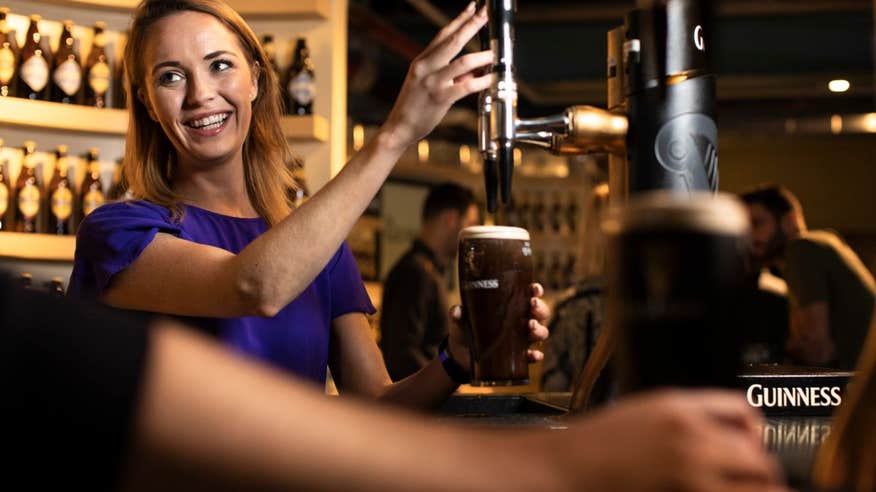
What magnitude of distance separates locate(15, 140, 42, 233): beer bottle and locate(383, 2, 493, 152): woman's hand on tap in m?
2.71

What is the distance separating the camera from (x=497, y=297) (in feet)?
3.97

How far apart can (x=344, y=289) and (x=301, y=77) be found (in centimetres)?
213

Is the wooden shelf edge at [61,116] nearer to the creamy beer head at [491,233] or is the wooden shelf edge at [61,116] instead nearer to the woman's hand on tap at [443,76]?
the woman's hand on tap at [443,76]

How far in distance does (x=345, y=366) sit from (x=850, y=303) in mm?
2650

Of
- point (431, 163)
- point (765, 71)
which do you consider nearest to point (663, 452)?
point (431, 163)

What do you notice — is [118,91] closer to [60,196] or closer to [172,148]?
[60,196]

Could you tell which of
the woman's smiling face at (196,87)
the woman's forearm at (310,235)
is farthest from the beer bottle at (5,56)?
the woman's forearm at (310,235)

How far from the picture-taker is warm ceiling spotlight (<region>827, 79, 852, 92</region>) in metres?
8.09

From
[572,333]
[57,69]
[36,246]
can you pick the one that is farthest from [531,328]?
[57,69]

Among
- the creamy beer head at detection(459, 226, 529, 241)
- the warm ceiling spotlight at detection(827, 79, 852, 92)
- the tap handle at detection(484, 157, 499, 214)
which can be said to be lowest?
the creamy beer head at detection(459, 226, 529, 241)

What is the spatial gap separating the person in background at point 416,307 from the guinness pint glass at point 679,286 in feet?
12.8

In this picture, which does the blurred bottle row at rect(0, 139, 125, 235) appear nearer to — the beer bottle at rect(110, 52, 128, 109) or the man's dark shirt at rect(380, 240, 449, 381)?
the beer bottle at rect(110, 52, 128, 109)

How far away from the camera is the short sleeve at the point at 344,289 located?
187 cm

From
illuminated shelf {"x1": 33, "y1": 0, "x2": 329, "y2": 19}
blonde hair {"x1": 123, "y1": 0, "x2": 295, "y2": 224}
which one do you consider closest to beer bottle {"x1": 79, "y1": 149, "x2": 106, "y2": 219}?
illuminated shelf {"x1": 33, "y1": 0, "x2": 329, "y2": 19}
